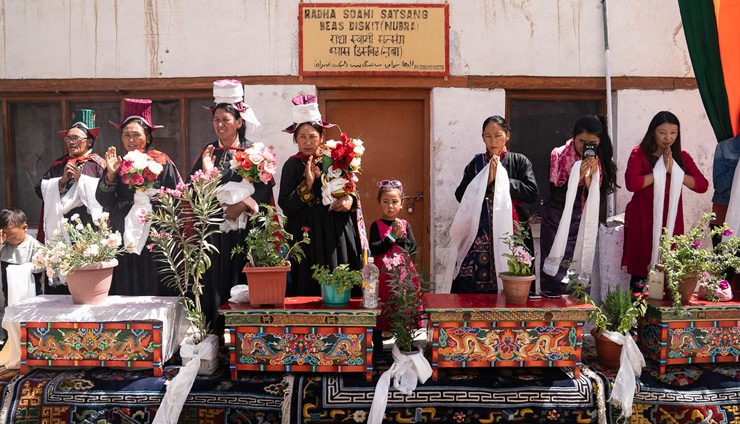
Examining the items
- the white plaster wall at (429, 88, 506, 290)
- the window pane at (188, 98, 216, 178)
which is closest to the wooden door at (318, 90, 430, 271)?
the white plaster wall at (429, 88, 506, 290)

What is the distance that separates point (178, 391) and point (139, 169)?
140 cm

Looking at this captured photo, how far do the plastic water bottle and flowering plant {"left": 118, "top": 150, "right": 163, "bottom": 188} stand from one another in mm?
1531

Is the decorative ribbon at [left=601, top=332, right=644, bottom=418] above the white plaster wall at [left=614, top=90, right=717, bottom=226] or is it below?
below

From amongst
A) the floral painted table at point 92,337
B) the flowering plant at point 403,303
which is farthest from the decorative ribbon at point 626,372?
the floral painted table at point 92,337

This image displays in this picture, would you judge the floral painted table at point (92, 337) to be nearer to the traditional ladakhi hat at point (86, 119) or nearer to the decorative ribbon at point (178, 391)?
the decorative ribbon at point (178, 391)

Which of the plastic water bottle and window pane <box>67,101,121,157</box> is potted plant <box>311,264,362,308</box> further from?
window pane <box>67,101,121,157</box>

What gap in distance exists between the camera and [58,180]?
13.9 ft

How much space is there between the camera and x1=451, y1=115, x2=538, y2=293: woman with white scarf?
3.96 metres

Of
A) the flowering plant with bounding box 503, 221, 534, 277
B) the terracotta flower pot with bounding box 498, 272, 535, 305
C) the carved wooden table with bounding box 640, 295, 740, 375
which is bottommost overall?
the carved wooden table with bounding box 640, 295, 740, 375

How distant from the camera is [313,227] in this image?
151 inches

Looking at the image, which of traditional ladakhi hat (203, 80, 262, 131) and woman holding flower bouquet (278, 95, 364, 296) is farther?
traditional ladakhi hat (203, 80, 262, 131)

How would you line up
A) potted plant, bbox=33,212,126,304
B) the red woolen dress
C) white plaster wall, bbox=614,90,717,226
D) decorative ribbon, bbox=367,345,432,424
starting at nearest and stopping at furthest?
decorative ribbon, bbox=367,345,432,424 < potted plant, bbox=33,212,126,304 < the red woolen dress < white plaster wall, bbox=614,90,717,226

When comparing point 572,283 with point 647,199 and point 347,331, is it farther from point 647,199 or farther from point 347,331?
point 347,331

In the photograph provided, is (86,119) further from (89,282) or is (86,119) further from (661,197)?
(661,197)
